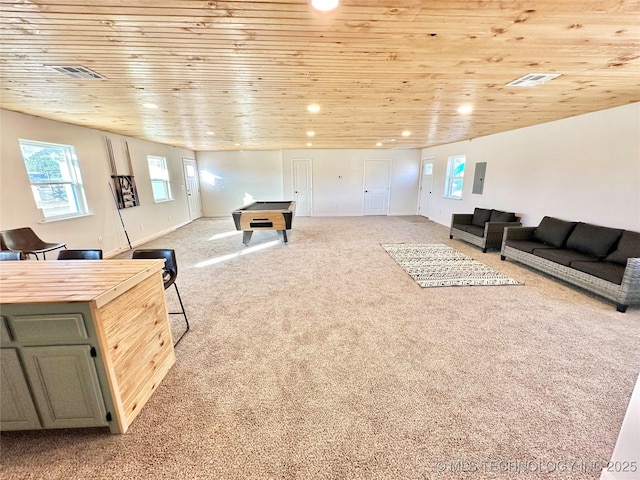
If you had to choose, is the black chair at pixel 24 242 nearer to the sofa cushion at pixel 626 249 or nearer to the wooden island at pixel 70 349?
the wooden island at pixel 70 349

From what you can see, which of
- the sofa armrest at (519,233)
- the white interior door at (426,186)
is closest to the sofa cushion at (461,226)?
the sofa armrest at (519,233)

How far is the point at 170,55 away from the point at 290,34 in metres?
0.95

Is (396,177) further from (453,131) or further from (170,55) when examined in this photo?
(170,55)

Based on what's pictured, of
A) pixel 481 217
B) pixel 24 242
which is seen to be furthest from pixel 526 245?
pixel 24 242

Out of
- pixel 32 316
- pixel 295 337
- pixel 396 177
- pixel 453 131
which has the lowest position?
pixel 295 337

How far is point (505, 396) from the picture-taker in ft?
5.84

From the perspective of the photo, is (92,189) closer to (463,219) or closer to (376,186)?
(463,219)

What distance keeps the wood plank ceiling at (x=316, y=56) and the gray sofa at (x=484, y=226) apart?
74.9 inches

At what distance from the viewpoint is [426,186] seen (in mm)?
8781

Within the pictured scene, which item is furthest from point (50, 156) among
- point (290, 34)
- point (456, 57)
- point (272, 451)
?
point (456, 57)

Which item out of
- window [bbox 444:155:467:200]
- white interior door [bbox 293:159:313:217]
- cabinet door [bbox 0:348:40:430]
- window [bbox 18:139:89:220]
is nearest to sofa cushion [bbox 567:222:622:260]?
window [bbox 444:155:467:200]

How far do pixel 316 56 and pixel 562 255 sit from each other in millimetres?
3929

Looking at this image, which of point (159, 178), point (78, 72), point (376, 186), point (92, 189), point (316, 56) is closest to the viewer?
point (316, 56)

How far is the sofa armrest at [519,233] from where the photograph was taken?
14.4 feet
